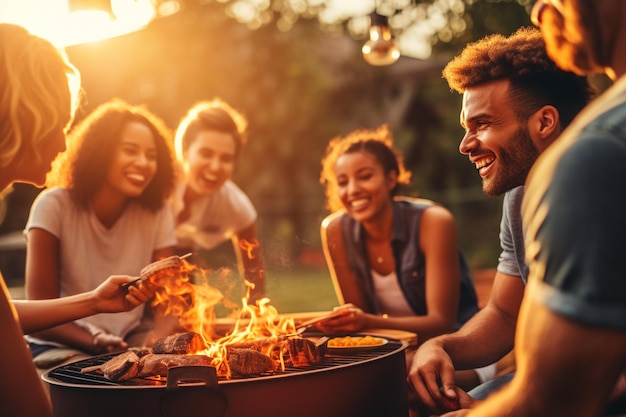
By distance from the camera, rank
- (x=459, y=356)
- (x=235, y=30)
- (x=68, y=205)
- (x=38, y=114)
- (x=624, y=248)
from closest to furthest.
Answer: (x=624, y=248) → (x=38, y=114) → (x=459, y=356) → (x=68, y=205) → (x=235, y=30)

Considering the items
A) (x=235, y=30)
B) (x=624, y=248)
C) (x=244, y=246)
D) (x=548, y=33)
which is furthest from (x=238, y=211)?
(x=235, y=30)

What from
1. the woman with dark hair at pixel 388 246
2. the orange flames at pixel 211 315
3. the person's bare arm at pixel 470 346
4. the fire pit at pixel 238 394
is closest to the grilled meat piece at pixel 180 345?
the orange flames at pixel 211 315

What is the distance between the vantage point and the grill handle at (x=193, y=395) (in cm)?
201

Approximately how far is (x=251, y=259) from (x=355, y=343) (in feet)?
7.21

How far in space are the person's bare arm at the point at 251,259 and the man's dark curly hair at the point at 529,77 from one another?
7.85 feet

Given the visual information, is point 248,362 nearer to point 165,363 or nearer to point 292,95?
point 165,363

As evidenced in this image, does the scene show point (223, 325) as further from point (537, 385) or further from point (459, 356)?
point (537, 385)

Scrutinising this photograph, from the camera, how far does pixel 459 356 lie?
99.8 inches

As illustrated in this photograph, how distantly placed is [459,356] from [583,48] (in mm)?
1509

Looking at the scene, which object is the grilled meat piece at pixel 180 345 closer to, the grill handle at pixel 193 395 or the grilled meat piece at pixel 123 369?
the grilled meat piece at pixel 123 369

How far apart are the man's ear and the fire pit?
1.05 m

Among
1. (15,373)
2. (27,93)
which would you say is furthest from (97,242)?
(15,373)

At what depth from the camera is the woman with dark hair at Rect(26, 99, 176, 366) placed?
3.57 m

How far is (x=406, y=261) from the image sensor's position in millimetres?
3957
